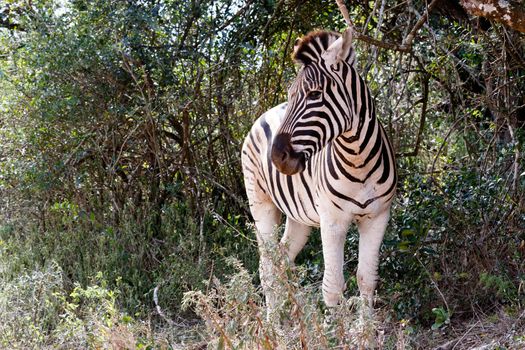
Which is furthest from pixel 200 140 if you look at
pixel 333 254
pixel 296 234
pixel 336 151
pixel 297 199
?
pixel 333 254

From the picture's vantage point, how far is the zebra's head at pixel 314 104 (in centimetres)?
498

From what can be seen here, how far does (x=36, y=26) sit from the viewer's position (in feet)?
23.6

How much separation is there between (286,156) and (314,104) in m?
0.36

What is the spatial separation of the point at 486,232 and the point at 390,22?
7.17ft

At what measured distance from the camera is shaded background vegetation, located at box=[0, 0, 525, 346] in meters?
6.25

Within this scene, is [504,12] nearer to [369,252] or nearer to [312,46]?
[312,46]

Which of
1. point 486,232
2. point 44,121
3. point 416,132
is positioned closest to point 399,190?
point 416,132

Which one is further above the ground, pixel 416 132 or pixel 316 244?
pixel 416 132

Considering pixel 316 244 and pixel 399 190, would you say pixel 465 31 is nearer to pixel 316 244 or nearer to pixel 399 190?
pixel 399 190

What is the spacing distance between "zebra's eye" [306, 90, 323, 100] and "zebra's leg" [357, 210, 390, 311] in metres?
0.83

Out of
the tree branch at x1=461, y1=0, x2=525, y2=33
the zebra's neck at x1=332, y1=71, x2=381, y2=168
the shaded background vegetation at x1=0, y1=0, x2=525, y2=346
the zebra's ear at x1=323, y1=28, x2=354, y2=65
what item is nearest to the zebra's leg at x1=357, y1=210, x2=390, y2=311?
the zebra's neck at x1=332, y1=71, x2=381, y2=168

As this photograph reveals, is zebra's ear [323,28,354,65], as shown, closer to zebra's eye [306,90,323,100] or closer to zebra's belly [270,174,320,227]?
zebra's eye [306,90,323,100]

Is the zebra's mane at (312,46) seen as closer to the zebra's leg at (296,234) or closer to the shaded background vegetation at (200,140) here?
the shaded background vegetation at (200,140)

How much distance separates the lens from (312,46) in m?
5.21
